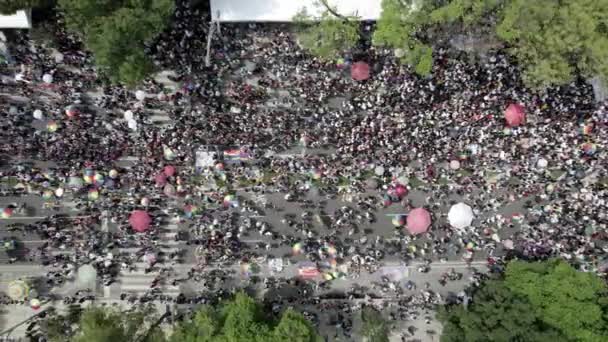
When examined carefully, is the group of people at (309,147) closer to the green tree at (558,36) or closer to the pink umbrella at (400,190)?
the pink umbrella at (400,190)

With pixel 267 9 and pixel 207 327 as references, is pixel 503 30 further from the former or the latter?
pixel 207 327

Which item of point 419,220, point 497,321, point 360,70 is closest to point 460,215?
point 419,220

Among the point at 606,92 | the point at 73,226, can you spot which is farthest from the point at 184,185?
the point at 606,92

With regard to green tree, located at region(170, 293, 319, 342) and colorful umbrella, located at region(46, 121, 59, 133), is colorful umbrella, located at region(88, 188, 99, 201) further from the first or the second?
green tree, located at region(170, 293, 319, 342)

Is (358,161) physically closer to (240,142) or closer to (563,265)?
(240,142)

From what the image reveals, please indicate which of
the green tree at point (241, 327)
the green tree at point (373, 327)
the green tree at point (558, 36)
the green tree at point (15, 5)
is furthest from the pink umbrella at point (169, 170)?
the green tree at point (558, 36)

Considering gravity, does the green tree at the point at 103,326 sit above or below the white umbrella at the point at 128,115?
below
